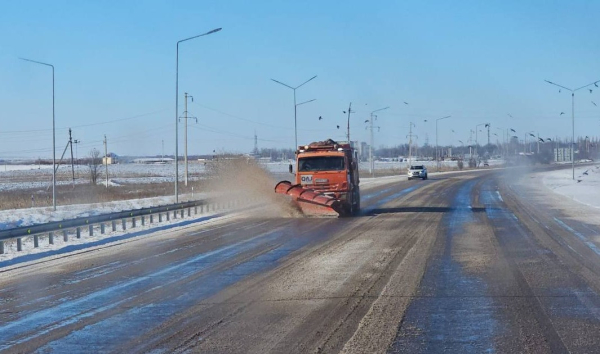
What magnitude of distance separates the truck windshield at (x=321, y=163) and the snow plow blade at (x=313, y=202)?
2.90 ft

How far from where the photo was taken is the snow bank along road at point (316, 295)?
28.0ft

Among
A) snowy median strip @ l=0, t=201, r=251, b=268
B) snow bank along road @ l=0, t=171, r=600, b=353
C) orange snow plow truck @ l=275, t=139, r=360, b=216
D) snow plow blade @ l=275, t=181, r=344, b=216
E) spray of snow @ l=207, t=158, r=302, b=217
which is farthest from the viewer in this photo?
spray of snow @ l=207, t=158, r=302, b=217

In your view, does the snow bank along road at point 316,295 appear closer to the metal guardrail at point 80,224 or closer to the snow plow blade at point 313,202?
the metal guardrail at point 80,224

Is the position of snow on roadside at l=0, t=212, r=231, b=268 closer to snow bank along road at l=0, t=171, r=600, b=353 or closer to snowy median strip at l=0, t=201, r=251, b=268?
snowy median strip at l=0, t=201, r=251, b=268

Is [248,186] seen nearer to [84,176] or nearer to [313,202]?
[313,202]

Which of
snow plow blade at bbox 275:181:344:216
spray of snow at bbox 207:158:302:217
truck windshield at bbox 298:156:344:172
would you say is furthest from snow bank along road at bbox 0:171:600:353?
spray of snow at bbox 207:158:302:217

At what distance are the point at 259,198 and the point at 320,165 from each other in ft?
34.4

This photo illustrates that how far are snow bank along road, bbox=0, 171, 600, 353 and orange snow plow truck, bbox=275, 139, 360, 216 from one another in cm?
706

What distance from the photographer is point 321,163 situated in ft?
97.8

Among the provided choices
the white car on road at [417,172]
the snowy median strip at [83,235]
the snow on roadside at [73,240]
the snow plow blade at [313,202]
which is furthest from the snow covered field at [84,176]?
the snow on roadside at [73,240]

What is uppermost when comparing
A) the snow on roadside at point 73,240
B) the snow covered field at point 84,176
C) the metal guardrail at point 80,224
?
the snow covered field at point 84,176

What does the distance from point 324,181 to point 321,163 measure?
2.70 feet

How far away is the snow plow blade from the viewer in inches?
1120

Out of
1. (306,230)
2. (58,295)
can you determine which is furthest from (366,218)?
(58,295)
